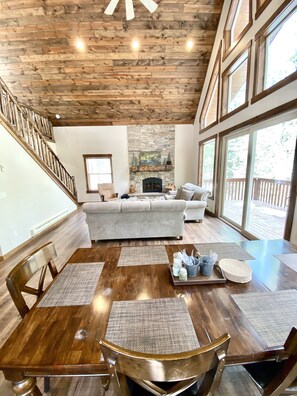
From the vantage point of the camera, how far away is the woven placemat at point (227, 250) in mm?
1502

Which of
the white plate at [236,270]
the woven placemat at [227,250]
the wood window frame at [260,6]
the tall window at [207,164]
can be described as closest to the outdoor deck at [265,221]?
the tall window at [207,164]

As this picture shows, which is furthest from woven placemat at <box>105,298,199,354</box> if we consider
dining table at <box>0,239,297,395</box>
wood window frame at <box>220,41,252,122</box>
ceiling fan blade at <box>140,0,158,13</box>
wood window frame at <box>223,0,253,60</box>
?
wood window frame at <box>223,0,253,60</box>

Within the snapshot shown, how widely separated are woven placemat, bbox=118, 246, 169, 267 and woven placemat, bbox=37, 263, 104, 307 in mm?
196

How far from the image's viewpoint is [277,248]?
1.64 m

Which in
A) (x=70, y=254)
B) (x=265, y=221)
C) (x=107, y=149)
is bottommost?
(x=70, y=254)

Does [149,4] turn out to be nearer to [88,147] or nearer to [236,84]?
[236,84]

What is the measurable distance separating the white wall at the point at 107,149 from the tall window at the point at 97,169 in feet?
0.53

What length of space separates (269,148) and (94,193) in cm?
632

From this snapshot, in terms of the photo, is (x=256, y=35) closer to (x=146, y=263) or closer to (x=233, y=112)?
(x=233, y=112)

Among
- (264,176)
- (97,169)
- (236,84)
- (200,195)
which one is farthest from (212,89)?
(97,169)

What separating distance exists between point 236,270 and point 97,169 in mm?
7235

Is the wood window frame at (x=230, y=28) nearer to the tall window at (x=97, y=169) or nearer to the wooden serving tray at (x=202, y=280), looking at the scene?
the wooden serving tray at (x=202, y=280)

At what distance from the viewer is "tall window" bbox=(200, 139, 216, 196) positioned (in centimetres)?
588

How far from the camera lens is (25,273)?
118 centimetres
